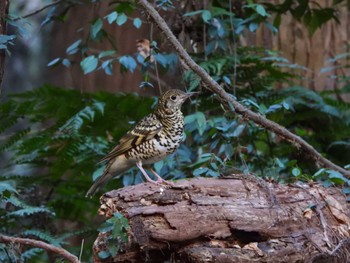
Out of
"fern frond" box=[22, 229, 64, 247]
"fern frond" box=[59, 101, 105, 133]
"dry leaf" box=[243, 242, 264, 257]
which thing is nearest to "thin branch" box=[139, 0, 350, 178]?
"dry leaf" box=[243, 242, 264, 257]

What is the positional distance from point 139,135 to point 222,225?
1.44 m

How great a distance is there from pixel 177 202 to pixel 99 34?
8.51ft

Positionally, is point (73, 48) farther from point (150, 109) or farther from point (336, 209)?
point (336, 209)

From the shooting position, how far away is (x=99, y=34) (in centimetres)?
607

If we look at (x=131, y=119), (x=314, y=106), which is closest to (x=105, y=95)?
(x=131, y=119)

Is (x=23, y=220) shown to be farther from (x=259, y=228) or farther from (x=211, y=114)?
(x=259, y=228)

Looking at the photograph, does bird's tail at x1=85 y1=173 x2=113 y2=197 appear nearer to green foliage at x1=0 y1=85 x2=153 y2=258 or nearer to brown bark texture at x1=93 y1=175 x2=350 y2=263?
green foliage at x1=0 y1=85 x2=153 y2=258

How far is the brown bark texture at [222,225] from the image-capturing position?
3.79m

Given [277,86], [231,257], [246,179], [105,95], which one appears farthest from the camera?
[277,86]

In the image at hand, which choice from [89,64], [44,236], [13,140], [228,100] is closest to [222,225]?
[228,100]

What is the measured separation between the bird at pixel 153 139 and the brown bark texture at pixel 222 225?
3.23ft

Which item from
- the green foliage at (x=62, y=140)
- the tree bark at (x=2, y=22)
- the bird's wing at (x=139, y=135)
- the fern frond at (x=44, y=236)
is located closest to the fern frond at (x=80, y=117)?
the green foliage at (x=62, y=140)

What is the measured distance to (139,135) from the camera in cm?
510

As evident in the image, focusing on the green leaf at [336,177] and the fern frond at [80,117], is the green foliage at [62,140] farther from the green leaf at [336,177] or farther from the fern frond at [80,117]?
the green leaf at [336,177]
